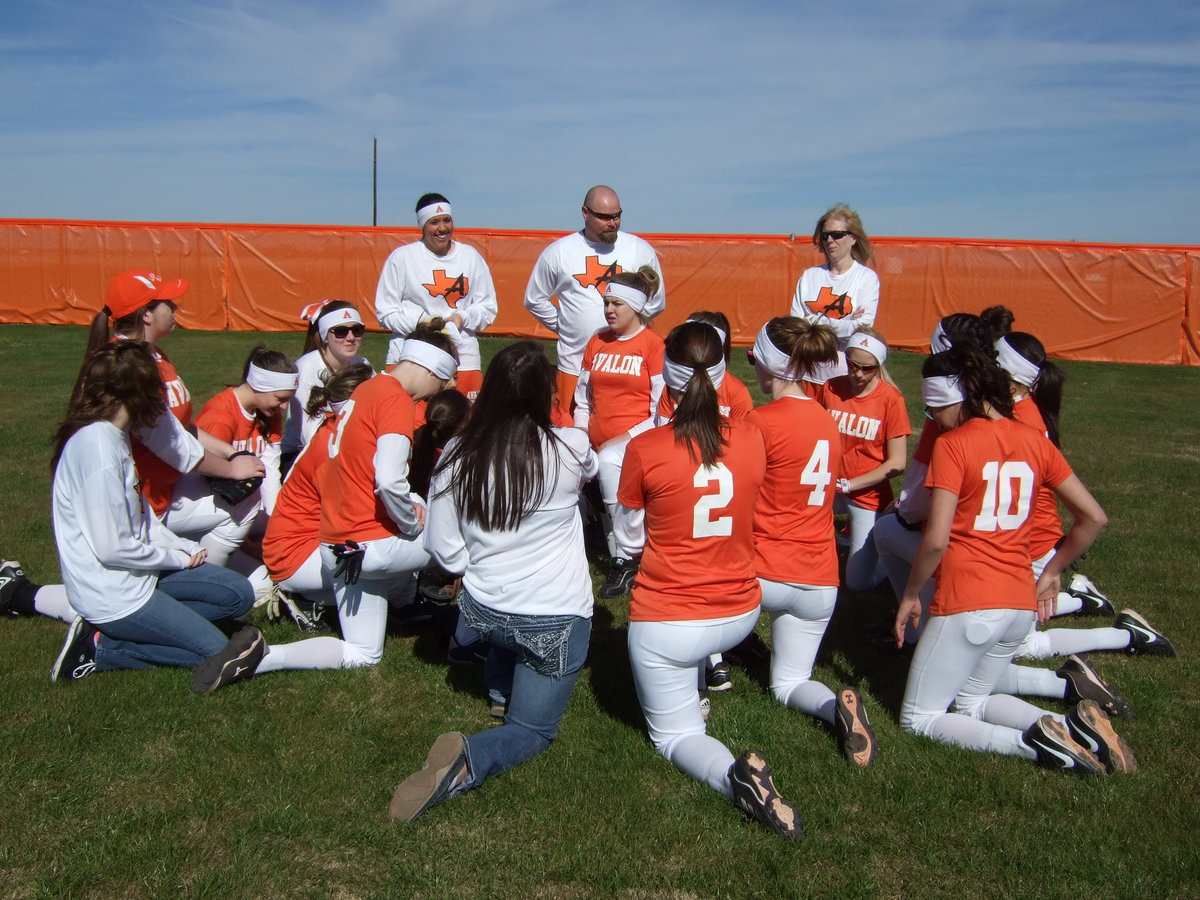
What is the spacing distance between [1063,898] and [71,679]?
13.6ft

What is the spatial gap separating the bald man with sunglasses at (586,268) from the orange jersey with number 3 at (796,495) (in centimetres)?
285

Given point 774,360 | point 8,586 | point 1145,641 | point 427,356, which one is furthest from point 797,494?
point 8,586

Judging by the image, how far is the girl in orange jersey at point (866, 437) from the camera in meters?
5.41

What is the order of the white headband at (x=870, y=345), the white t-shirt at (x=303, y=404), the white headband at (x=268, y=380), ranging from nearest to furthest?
the white headband at (x=870, y=345) → the white headband at (x=268, y=380) → the white t-shirt at (x=303, y=404)

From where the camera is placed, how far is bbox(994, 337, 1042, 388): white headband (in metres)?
4.26

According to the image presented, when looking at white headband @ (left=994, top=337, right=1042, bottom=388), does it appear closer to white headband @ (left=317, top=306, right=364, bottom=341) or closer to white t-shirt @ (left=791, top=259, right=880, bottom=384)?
white t-shirt @ (left=791, top=259, right=880, bottom=384)

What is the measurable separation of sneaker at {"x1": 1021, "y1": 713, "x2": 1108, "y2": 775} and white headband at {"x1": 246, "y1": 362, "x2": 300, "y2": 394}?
14.3 ft

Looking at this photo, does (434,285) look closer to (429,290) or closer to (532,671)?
(429,290)

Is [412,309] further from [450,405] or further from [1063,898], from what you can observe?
[1063,898]

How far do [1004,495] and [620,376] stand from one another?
9.02ft

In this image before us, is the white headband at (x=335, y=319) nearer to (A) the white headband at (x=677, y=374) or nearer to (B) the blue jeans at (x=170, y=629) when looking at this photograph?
(B) the blue jeans at (x=170, y=629)

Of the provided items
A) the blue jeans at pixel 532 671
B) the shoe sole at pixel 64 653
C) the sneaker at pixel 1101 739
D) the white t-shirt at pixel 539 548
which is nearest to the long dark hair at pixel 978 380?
the sneaker at pixel 1101 739

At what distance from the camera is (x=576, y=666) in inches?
147

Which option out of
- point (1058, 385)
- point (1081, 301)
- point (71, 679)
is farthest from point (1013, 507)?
point (1081, 301)
